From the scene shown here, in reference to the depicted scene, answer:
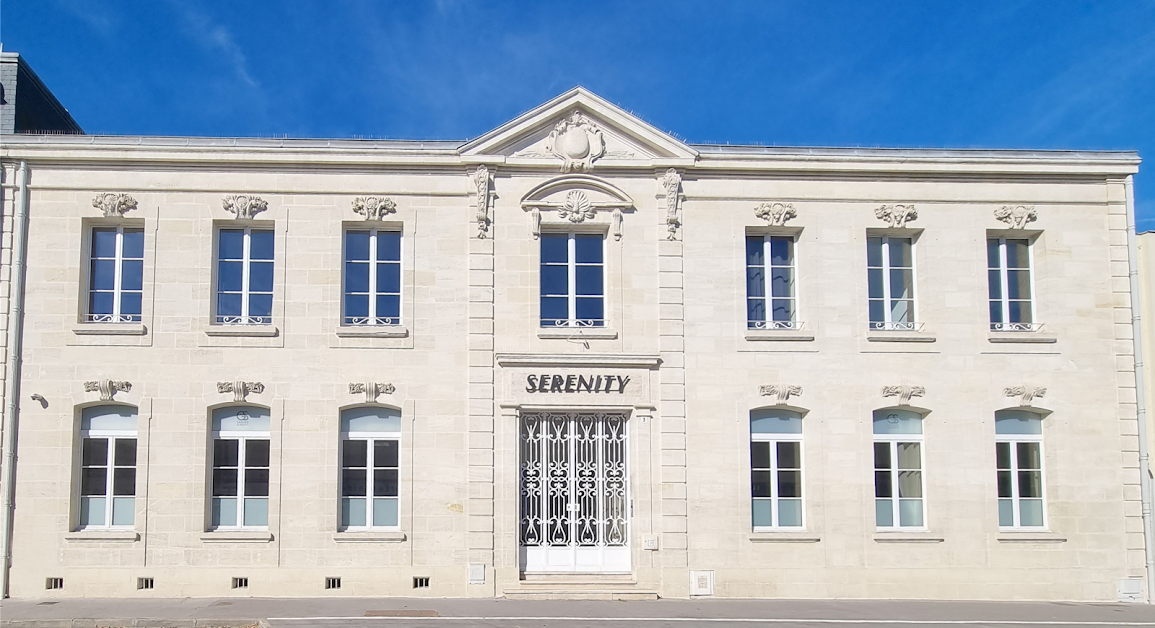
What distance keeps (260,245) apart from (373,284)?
2187 millimetres

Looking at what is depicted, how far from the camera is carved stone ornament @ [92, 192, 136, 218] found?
1675 centimetres

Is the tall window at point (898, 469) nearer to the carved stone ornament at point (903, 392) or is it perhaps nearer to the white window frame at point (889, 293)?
the carved stone ornament at point (903, 392)

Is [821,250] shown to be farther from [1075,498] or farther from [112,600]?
[112,600]

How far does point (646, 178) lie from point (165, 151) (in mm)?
8542

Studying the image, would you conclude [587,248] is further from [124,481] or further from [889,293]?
[124,481]

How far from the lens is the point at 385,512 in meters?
16.6

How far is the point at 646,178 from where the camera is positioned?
17.4 metres

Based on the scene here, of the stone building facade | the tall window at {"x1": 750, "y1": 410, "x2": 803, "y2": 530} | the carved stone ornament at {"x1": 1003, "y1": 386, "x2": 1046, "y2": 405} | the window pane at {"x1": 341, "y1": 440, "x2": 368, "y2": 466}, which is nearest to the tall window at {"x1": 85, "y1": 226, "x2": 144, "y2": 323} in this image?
the stone building facade

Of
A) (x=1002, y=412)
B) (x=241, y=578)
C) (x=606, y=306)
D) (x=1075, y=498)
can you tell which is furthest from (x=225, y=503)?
(x=1075, y=498)

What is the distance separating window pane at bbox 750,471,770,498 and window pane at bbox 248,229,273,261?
374 inches

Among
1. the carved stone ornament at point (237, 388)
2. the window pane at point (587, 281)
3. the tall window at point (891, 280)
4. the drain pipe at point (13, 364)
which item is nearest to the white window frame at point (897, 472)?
the tall window at point (891, 280)

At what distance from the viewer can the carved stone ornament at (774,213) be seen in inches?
683

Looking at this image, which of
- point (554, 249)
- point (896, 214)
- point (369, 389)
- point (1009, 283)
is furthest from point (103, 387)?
point (1009, 283)

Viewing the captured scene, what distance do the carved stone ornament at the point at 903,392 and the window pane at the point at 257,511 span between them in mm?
11038
